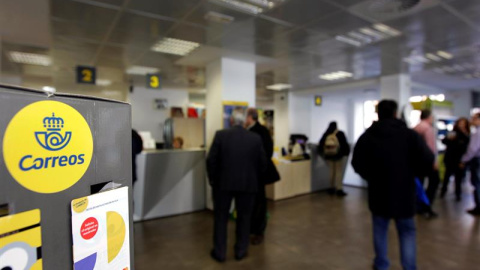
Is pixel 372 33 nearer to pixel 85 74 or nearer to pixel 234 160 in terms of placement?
pixel 234 160

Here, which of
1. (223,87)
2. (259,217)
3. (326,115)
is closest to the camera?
(259,217)

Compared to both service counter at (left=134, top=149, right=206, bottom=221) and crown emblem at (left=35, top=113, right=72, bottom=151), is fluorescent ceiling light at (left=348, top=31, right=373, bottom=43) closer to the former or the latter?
service counter at (left=134, top=149, right=206, bottom=221)

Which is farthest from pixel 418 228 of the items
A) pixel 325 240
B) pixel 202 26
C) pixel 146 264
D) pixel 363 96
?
pixel 363 96

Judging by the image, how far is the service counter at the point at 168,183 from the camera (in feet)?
13.5

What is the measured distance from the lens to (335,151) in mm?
5816

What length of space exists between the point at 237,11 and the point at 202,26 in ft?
2.07

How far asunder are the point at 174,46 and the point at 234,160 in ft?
8.53

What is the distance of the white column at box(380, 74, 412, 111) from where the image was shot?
6773 mm

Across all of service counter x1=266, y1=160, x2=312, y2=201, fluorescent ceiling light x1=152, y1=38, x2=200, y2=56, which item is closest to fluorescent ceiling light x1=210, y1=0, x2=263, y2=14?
fluorescent ceiling light x1=152, y1=38, x2=200, y2=56

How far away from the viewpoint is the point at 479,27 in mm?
3656

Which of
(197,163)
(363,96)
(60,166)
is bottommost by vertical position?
(197,163)

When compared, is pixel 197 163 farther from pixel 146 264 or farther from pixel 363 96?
pixel 363 96

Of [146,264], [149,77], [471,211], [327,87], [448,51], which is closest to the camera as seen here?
[146,264]

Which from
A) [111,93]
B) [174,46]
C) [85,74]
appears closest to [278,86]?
[174,46]
